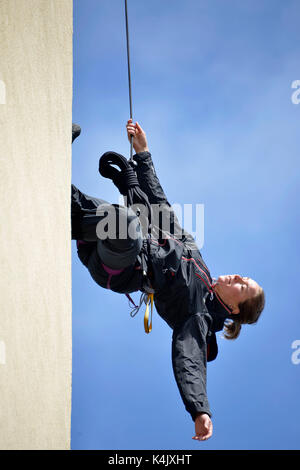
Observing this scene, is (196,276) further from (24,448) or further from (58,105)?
(24,448)

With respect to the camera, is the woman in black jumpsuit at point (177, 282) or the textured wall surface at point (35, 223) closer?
the textured wall surface at point (35, 223)

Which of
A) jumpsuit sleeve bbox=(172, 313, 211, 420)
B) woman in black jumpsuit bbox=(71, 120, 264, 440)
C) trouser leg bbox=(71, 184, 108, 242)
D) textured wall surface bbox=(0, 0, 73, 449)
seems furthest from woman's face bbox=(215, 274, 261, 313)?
textured wall surface bbox=(0, 0, 73, 449)

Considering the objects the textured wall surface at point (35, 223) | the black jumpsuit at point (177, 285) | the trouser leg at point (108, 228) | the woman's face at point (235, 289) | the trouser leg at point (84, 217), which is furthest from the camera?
the woman's face at point (235, 289)

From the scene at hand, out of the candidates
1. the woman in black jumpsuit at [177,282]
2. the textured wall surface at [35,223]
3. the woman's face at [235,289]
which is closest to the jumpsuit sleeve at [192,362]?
the woman in black jumpsuit at [177,282]

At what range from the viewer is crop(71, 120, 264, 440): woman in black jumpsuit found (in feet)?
9.73

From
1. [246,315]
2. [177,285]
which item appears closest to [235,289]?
[246,315]

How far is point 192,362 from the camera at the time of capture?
3.43 meters

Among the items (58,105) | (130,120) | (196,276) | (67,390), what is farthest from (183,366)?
(58,105)

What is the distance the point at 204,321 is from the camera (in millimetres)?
3650

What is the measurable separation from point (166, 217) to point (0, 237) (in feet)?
6.03

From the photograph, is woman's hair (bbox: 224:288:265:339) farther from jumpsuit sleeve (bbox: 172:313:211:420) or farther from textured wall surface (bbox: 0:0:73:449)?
textured wall surface (bbox: 0:0:73:449)

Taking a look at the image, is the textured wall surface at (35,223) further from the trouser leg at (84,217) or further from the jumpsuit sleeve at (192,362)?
the jumpsuit sleeve at (192,362)

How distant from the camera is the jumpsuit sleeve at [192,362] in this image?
326 centimetres

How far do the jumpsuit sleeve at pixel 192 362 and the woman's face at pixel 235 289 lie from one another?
303 mm
